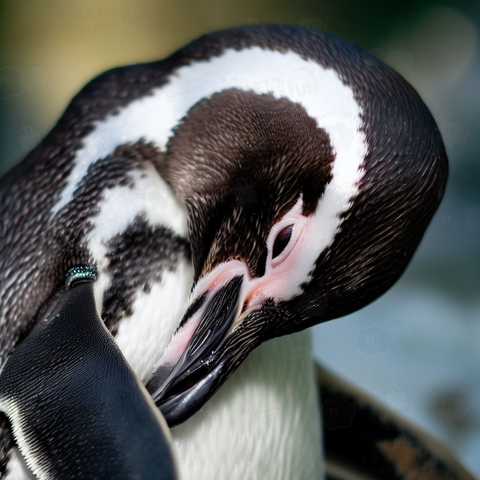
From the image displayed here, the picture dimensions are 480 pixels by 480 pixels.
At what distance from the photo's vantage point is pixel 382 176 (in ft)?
1.67

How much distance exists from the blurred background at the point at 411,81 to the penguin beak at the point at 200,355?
24 centimetres

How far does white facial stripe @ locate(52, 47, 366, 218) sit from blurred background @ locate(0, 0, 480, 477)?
83 mm

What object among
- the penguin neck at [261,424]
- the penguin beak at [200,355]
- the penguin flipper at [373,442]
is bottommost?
the penguin flipper at [373,442]

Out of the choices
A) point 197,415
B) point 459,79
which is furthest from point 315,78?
point 459,79

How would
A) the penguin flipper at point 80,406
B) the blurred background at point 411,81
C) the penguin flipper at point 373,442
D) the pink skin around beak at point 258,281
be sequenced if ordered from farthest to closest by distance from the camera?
the penguin flipper at point 373,442 → the blurred background at point 411,81 → the pink skin around beak at point 258,281 → the penguin flipper at point 80,406

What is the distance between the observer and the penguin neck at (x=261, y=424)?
24.3 inches

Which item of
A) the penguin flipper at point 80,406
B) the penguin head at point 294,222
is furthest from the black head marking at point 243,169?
the penguin flipper at point 80,406

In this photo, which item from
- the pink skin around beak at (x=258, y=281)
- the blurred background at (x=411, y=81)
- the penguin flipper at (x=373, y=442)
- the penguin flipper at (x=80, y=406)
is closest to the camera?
the penguin flipper at (x=80, y=406)

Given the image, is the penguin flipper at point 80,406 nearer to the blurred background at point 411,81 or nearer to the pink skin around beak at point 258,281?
the pink skin around beak at point 258,281

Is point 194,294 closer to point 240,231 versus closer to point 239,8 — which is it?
point 240,231

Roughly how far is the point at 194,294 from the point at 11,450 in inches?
7.4

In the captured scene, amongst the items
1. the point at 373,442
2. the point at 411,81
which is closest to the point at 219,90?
the point at 411,81

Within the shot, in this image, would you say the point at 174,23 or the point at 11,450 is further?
the point at 174,23

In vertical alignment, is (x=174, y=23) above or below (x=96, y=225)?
above
